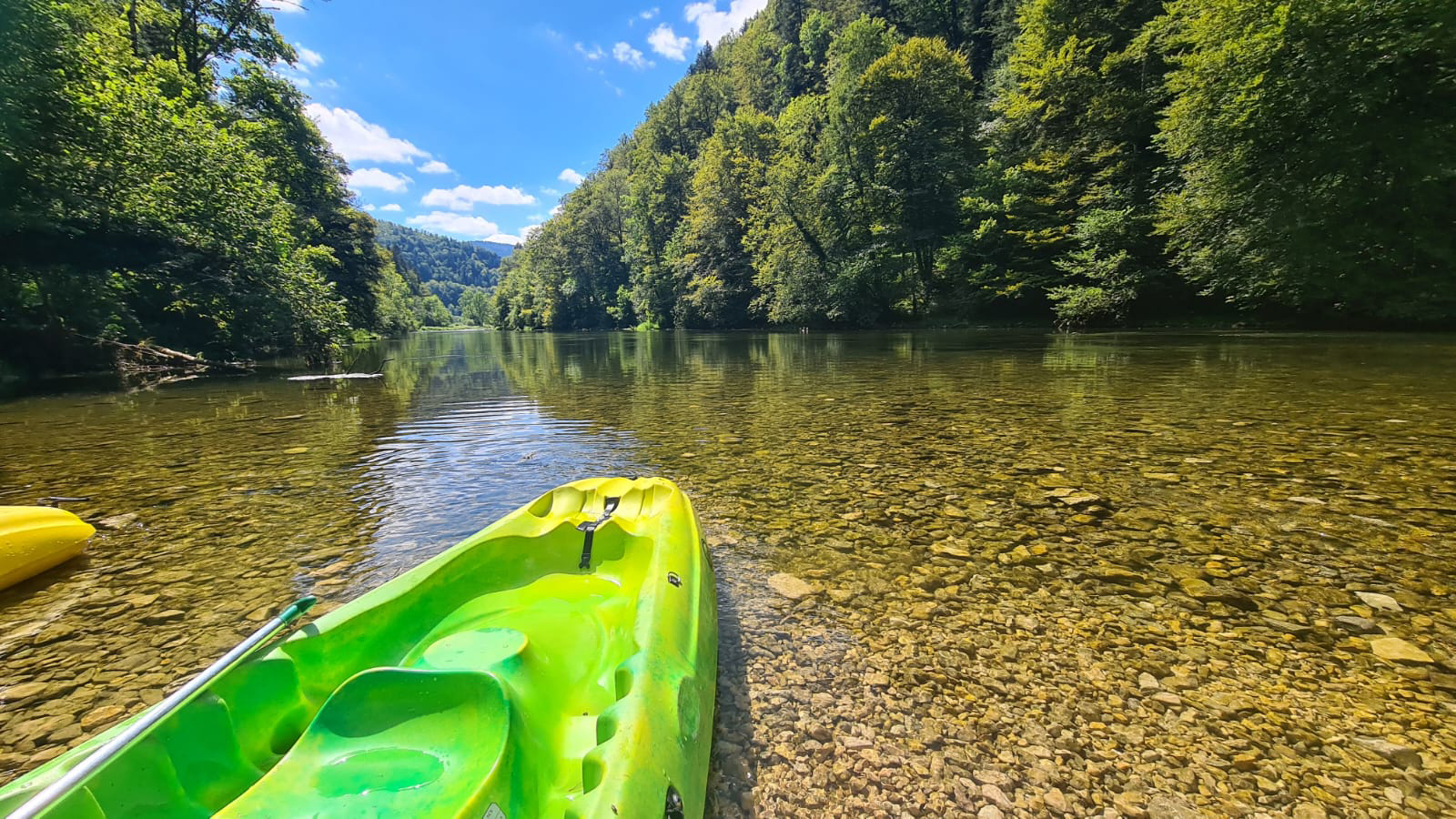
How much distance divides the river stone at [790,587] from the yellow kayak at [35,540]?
16.9ft

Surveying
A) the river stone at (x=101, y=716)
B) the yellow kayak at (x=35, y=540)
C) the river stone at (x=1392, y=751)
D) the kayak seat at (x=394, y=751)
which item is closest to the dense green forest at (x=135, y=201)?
the yellow kayak at (x=35, y=540)

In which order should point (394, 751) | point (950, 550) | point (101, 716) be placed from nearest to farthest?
point (394, 751)
point (101, 716)
point (950, 550)

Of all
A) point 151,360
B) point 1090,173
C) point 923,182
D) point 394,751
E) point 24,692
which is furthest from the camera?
point 923,182

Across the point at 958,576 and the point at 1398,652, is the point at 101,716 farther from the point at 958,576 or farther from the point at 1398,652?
the point at 1398,652

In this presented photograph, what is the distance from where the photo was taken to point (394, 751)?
1670 mm

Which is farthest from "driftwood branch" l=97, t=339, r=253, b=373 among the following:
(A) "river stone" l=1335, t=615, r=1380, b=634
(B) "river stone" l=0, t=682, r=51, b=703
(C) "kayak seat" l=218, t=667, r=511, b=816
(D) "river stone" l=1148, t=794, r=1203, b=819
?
(A) "river stone" l=1335, t=615, r=1380, b=634

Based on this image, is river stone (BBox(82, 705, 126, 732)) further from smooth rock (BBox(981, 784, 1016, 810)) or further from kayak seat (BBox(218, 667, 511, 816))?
smooth rock (BBox(981, 784, 1016, 810))

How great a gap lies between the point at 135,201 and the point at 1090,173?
36.4 meters

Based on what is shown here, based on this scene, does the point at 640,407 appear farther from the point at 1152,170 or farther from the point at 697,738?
the point at 1152,170

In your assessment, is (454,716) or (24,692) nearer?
(454,716)

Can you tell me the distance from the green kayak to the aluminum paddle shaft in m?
0.06

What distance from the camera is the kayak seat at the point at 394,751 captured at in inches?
58.9

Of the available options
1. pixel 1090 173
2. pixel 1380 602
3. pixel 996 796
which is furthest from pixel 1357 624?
pixel 1090 173

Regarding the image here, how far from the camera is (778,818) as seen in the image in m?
1.93
